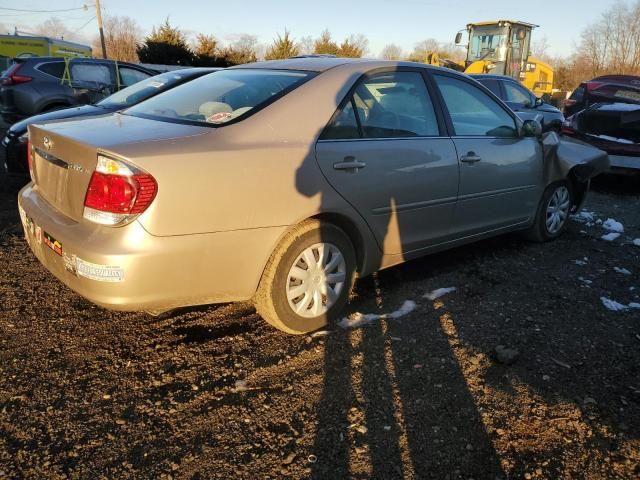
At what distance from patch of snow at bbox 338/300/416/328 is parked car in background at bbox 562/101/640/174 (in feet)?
17.1

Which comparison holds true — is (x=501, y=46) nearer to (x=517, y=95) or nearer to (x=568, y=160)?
(x=517, y=95)

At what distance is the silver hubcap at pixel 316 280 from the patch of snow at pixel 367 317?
196 millimetres

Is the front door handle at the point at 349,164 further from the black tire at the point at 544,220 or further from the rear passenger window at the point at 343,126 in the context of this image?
the black tire at the point at 544,220

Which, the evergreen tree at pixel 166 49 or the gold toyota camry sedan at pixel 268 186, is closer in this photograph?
the gold toyota camry sedan at pixel 268 186

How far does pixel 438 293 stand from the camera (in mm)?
3885

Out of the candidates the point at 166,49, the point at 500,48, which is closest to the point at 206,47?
the point at 166,49

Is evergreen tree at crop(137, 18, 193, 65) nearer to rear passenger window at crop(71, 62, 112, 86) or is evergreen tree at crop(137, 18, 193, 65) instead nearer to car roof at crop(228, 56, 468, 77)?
rear passenger window at crop(71, 62, 112, 86)

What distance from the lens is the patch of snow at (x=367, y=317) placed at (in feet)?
11.1

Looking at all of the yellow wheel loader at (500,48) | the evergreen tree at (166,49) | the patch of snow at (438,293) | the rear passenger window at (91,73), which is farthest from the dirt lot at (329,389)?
the evergreen tree at (166,49)

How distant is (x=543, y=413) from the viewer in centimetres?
250

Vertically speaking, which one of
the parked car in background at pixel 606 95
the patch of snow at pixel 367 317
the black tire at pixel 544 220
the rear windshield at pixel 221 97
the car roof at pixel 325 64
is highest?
the car roof at pixel 325 64

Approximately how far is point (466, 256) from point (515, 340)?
1.62 metres

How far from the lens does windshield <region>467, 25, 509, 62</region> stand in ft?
55.1

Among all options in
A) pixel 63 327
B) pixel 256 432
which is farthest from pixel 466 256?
pixel 63 327
